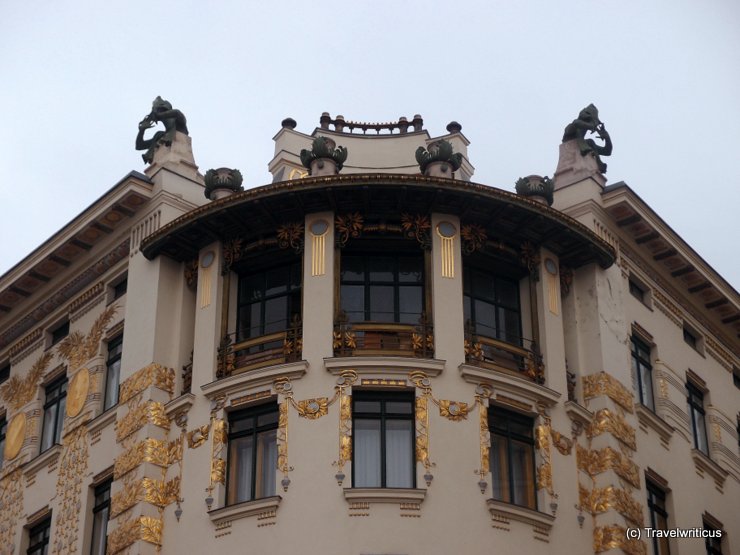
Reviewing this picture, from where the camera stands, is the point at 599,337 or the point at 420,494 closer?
the point at 420,494

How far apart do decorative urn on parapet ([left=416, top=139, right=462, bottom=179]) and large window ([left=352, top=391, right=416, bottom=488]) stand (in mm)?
5954

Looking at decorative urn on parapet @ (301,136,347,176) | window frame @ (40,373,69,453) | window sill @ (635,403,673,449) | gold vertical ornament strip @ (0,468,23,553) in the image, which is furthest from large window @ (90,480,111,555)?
window sill @ (635,403,673,449)

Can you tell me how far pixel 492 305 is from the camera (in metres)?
36.2

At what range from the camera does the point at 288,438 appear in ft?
109

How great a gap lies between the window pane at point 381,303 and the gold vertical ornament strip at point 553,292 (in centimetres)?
373

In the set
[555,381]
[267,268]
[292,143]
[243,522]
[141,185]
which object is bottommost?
[243,522]

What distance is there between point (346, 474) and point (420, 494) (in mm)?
1561

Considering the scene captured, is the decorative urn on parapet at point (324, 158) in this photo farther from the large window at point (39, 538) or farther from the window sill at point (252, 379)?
the large window at point (39, 538)

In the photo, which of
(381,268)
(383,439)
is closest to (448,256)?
(381,268)

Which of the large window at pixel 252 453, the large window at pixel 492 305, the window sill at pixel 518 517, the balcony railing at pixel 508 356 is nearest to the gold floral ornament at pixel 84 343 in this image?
the large window at pixel 252 453

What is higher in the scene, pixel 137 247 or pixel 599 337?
pixel 137 247

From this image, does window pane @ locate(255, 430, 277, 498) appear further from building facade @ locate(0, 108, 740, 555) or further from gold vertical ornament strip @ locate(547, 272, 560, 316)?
gold vertical ornament strip @ locate(547, 272, 560, 316)

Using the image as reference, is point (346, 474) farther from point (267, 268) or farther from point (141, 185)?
point (141, 185)

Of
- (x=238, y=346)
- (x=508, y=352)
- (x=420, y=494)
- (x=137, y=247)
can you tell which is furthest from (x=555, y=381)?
(x=137, y=247)
